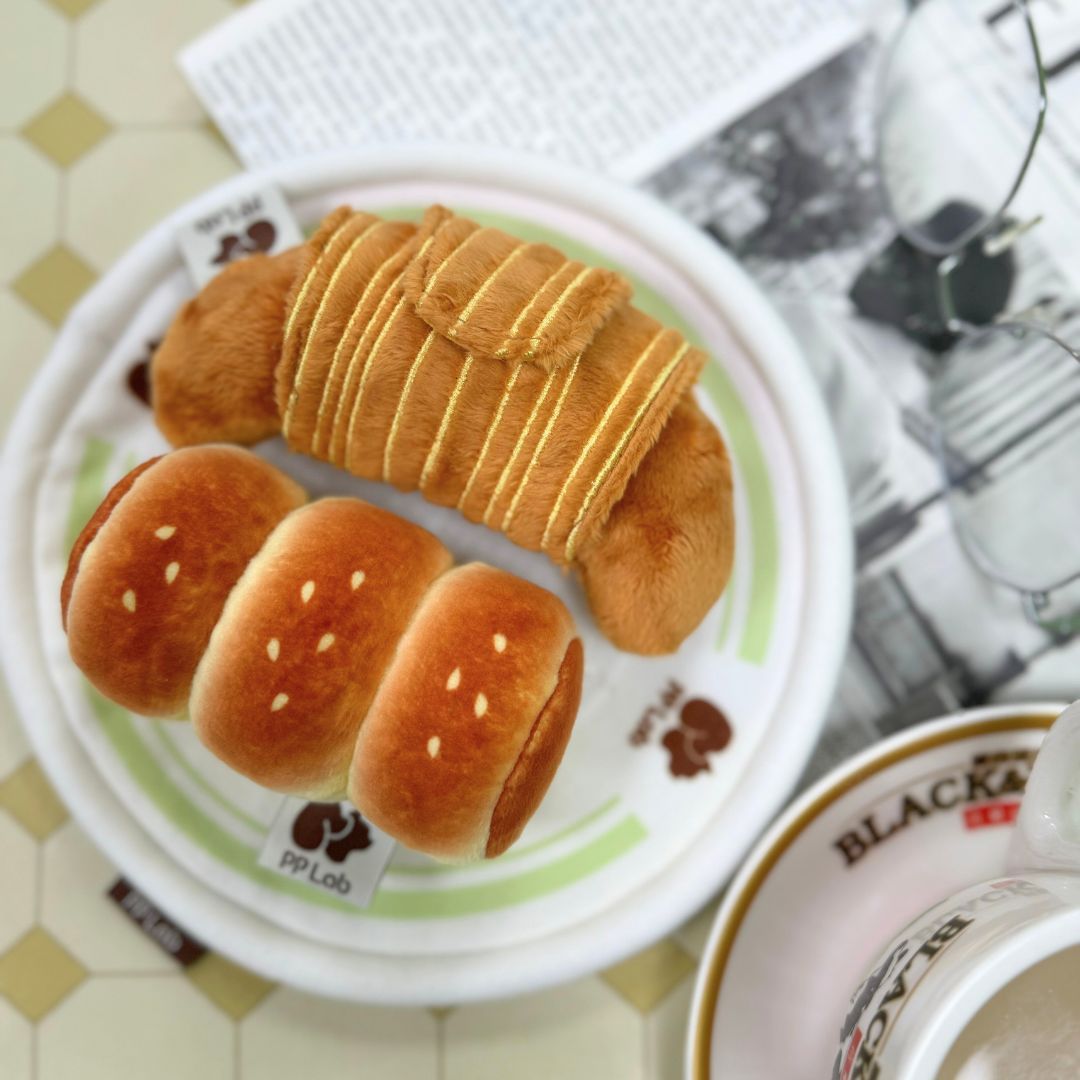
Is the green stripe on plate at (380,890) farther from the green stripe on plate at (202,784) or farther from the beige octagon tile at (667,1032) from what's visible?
the beige octagon tile at (667,1032)

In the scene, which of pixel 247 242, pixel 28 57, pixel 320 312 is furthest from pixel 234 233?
pixel 28 57

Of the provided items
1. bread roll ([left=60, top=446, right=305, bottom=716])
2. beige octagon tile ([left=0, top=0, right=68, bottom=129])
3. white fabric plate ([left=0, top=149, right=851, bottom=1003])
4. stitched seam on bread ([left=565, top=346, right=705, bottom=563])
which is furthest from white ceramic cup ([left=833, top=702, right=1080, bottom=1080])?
beige octagon tile ([left=0, top=0, right=68, bottom=129])

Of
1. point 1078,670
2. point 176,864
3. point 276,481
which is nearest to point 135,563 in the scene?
point 276,481

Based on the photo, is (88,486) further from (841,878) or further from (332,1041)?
(841,878)

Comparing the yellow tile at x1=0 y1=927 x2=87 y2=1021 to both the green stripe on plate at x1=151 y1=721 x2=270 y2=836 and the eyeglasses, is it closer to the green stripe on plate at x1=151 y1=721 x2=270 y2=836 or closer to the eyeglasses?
the green stripe on plate at x1=151 y1=721 x2=270 y2=836

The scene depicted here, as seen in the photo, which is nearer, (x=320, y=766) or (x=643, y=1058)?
(x=320, y=766)

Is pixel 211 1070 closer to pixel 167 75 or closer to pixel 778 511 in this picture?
pixel 778 511

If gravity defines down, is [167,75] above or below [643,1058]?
above
